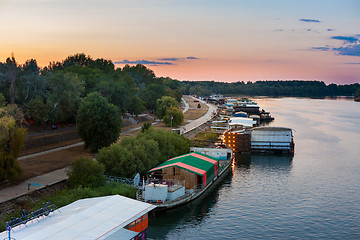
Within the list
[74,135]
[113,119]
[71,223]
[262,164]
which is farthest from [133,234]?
[74,135]

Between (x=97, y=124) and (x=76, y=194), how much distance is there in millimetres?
28166

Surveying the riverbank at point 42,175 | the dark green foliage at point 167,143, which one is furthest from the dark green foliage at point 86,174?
the dark green foliage at point 167,143

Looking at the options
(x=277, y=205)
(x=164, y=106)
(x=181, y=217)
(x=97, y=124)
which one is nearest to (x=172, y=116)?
(x=164, y=106)

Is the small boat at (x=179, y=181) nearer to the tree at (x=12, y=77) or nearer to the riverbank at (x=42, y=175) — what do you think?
the riverbank at (x=42, y=175)

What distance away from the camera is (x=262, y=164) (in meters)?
83.2

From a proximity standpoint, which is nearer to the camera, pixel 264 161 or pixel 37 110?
pixel 37 110

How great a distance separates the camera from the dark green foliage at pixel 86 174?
49.5 meters

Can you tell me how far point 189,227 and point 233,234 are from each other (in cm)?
562

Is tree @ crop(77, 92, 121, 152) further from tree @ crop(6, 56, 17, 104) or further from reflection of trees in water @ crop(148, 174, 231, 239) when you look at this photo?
reflection of trees in water @ crop(148, 174, 231, 239)

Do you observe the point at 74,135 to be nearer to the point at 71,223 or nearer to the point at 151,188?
the point at 151,188

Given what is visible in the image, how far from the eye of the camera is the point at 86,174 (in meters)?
49.8

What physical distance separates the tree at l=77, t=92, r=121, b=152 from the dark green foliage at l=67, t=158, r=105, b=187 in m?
21.0

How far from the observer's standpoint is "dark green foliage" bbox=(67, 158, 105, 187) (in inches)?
1948

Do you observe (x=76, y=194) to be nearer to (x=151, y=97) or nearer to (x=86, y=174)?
(x=86, y=174)
